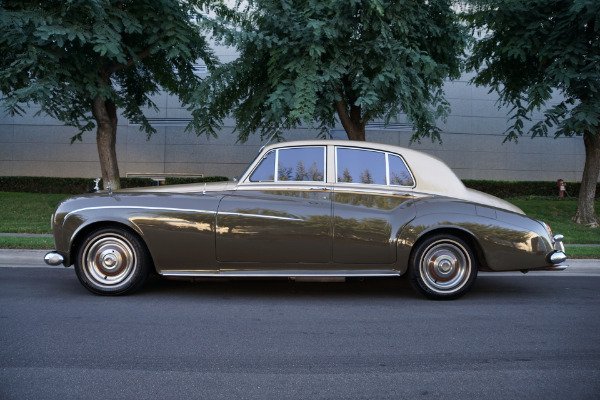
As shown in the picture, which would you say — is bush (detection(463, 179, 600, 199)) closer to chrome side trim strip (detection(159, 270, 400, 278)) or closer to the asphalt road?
the asphalt road

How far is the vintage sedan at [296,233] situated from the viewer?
555 centimetres

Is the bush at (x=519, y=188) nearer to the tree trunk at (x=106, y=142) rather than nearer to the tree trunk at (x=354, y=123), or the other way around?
the tree trunk at (x=354, y=123)

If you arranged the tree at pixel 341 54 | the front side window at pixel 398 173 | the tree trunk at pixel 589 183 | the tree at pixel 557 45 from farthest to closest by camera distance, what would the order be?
the tree trunk at pixel 589 183, the tree at pixel 557 45, the tree at pixel 341 54, the front side window at pixel 398 173

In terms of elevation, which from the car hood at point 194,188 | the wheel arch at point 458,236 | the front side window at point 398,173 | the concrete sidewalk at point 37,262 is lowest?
the concrete sidewalk at point 37,262

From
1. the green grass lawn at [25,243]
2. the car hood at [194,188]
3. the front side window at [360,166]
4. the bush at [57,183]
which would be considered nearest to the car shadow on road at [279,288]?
the car hood at [194,188]

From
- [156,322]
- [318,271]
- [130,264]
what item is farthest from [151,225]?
[318,271]

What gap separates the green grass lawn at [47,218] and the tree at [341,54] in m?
4.27

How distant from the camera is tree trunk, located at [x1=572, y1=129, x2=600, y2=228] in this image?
1422 cm

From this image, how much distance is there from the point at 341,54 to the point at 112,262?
7.16m

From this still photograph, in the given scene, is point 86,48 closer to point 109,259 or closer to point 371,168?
point 109,259

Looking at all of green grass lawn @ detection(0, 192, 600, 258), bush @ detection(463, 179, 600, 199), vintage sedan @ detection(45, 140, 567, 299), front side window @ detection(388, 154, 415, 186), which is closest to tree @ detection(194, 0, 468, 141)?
green grass lawn @ detection(0, 192, 600, 258)

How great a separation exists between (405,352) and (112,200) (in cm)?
353

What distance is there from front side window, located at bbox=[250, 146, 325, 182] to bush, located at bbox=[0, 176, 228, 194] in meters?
14.0

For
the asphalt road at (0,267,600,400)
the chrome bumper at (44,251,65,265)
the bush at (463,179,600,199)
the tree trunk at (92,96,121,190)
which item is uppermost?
the tree trunk at (92,96,121,190)
